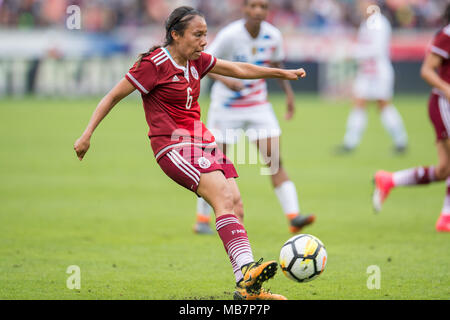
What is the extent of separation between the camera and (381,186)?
8555 millimetres

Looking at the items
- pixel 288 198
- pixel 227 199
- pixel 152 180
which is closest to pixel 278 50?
pixel 288 198

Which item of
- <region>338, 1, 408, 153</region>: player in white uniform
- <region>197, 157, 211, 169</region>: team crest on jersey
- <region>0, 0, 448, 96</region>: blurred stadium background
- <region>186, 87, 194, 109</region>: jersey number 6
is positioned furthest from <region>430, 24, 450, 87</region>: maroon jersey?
<region>0, 0, 448, 96</region>: blurred stadium background

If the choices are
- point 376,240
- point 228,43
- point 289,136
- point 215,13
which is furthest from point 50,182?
point 215,13

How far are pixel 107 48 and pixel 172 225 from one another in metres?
18.7

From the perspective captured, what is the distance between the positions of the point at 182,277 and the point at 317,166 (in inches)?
297

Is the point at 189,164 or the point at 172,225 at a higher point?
the point at 189,164

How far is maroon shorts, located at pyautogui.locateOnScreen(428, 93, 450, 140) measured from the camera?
25.7ft

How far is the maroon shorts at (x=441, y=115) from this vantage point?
7.85 m

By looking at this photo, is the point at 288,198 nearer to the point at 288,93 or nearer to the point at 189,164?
the point at 288,93

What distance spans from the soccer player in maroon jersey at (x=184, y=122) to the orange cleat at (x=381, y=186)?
3362mm

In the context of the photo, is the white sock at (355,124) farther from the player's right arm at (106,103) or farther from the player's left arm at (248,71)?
the player's right arm at (106,103)

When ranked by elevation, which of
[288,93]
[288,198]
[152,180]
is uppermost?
[288,93]

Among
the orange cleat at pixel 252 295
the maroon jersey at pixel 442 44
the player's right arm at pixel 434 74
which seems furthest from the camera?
the maroon jersey at pixel 442 44

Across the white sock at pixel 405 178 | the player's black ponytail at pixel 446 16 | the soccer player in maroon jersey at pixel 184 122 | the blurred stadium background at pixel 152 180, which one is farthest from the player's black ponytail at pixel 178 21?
the white sock at pixel 405 178
